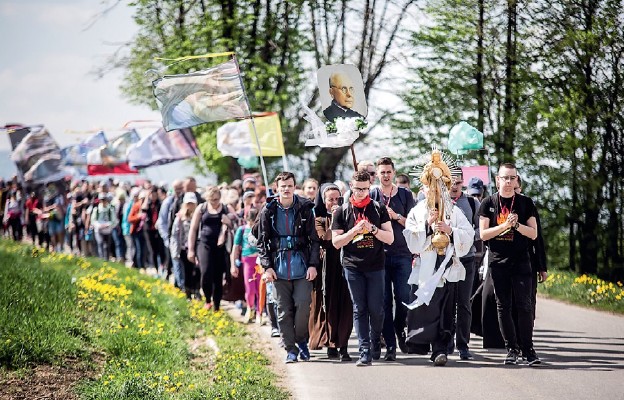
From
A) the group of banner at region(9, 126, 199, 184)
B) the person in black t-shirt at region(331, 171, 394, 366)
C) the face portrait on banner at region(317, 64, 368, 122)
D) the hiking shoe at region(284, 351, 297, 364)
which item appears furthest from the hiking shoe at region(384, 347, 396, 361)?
the group of banner at region(9, 126, 199, 184)

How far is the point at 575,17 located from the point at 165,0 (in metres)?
11.8

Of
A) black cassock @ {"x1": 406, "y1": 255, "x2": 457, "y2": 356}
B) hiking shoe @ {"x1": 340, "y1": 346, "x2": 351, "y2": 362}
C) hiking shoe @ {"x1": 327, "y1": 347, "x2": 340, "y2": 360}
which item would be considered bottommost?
hiking shoe @ {"x1": 327, "y1": 347, "x2": 340, "y2": 360}

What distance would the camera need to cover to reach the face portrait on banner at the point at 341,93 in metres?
12.8

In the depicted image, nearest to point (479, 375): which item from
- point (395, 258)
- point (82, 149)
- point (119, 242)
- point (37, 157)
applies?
point (395, 258)

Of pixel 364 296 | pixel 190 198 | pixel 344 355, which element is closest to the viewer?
pixel 364 296

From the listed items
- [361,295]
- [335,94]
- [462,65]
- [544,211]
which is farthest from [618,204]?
[361,295]

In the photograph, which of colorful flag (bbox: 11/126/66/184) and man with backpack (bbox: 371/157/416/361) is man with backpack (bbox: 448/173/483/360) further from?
colorful flag (bbox: 11/126/66/184)

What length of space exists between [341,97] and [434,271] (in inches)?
114

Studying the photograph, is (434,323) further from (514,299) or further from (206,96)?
(206,96)

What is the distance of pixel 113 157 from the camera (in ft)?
91.9

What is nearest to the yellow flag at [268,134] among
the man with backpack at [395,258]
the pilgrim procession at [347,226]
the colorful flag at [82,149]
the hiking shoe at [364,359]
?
the pilgrim procession at [347,226]

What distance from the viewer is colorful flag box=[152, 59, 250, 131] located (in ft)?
46.9

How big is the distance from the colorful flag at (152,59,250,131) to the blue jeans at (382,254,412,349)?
349 cm

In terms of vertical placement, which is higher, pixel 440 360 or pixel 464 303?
pixel 464 303
